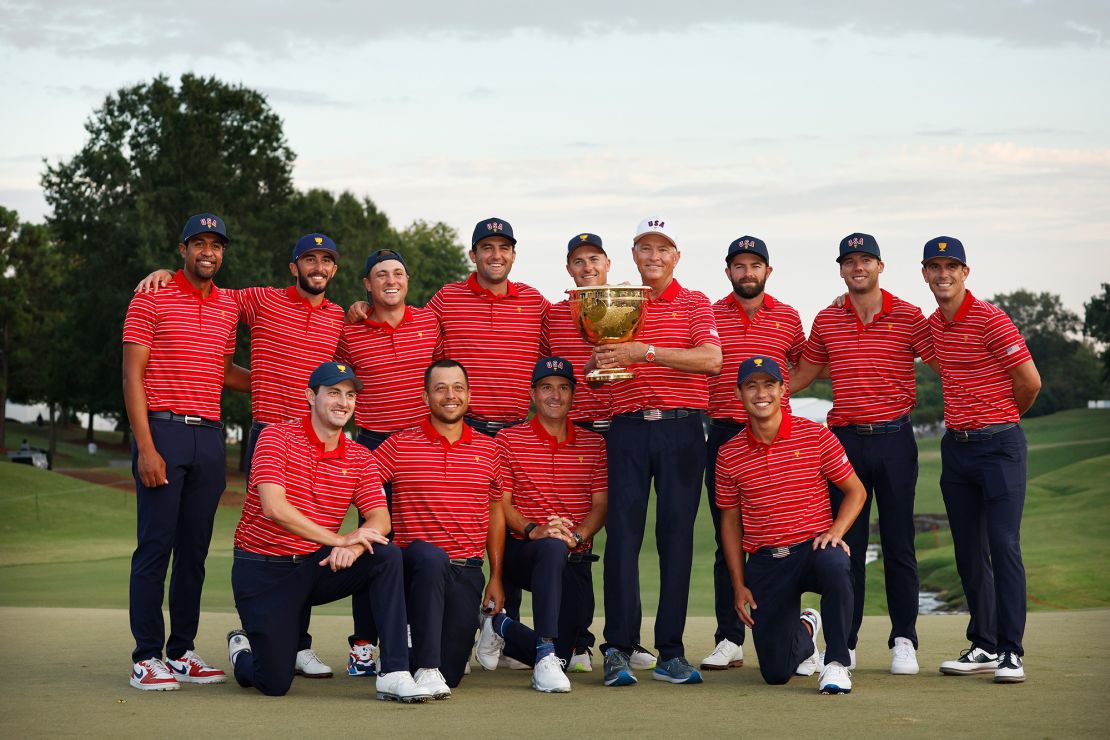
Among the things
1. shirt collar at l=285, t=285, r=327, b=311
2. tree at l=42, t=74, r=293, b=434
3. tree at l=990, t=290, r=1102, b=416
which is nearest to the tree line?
tree at l=42, t=74, r=293, b=434

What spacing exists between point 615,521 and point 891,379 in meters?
2.02

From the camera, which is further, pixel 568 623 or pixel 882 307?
pixel 882 307

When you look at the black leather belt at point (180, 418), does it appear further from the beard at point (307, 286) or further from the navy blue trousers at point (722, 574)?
the navy blue trousers at point (722, 574)

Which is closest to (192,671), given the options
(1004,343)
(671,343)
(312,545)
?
(312,545)

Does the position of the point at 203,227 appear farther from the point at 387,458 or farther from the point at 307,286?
the point at 387,458

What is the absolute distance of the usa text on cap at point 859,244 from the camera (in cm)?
855

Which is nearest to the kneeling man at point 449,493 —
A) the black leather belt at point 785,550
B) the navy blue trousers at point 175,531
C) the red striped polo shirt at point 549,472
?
the red striped polo shirt at point 549,472

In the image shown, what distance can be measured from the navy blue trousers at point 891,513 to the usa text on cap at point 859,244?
1152 millimetres

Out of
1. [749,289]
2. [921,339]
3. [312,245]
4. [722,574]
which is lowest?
[722,574]

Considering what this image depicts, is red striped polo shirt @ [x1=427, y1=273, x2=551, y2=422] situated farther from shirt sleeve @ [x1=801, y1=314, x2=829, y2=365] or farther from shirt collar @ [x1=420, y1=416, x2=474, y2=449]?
shirt sleeve @ [x1=801, y1=314, x2=829, y2=365]

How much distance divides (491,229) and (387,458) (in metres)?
1.80

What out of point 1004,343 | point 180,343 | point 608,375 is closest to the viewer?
point 608,375

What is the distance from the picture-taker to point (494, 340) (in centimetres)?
870

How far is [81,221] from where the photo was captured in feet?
143
